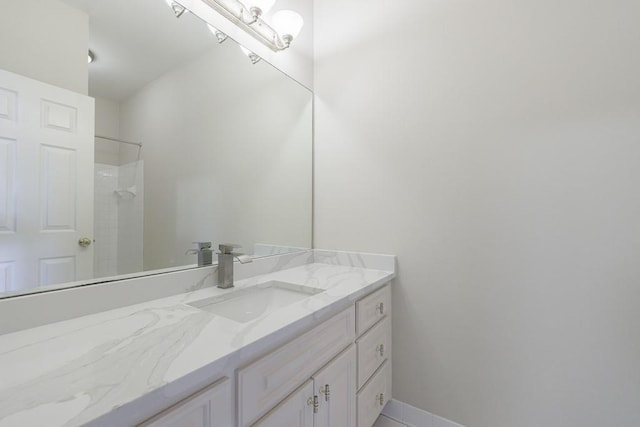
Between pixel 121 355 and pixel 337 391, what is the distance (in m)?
0.70

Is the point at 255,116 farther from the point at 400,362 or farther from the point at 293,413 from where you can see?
the point at 400,362

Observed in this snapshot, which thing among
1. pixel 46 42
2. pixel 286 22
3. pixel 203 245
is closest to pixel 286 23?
pixel 286 22

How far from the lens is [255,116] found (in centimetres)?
146

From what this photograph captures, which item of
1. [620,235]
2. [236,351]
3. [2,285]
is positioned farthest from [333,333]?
[620,235]

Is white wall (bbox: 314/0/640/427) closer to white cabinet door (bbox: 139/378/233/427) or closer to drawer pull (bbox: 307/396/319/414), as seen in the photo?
drawer pull (bbox: 307/396/319/414)

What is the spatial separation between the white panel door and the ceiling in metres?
0.10

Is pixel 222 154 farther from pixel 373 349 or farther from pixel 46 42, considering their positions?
pixel 373 349

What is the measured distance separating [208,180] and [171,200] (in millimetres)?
182

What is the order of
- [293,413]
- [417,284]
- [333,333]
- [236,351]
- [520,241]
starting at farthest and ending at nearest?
[417,284]
[520,241]
[333,333]
[293,413]
[236,351]

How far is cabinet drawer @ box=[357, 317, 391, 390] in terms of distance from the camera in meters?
1.14

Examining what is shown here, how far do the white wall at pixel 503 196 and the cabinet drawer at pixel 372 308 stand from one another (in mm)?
93

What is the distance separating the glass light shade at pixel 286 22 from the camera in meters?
1.37

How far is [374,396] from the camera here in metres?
1.24

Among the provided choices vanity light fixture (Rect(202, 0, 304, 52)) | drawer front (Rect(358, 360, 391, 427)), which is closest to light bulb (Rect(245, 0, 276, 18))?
vanity light fixture (Rect(202, 0, 304, 52))
